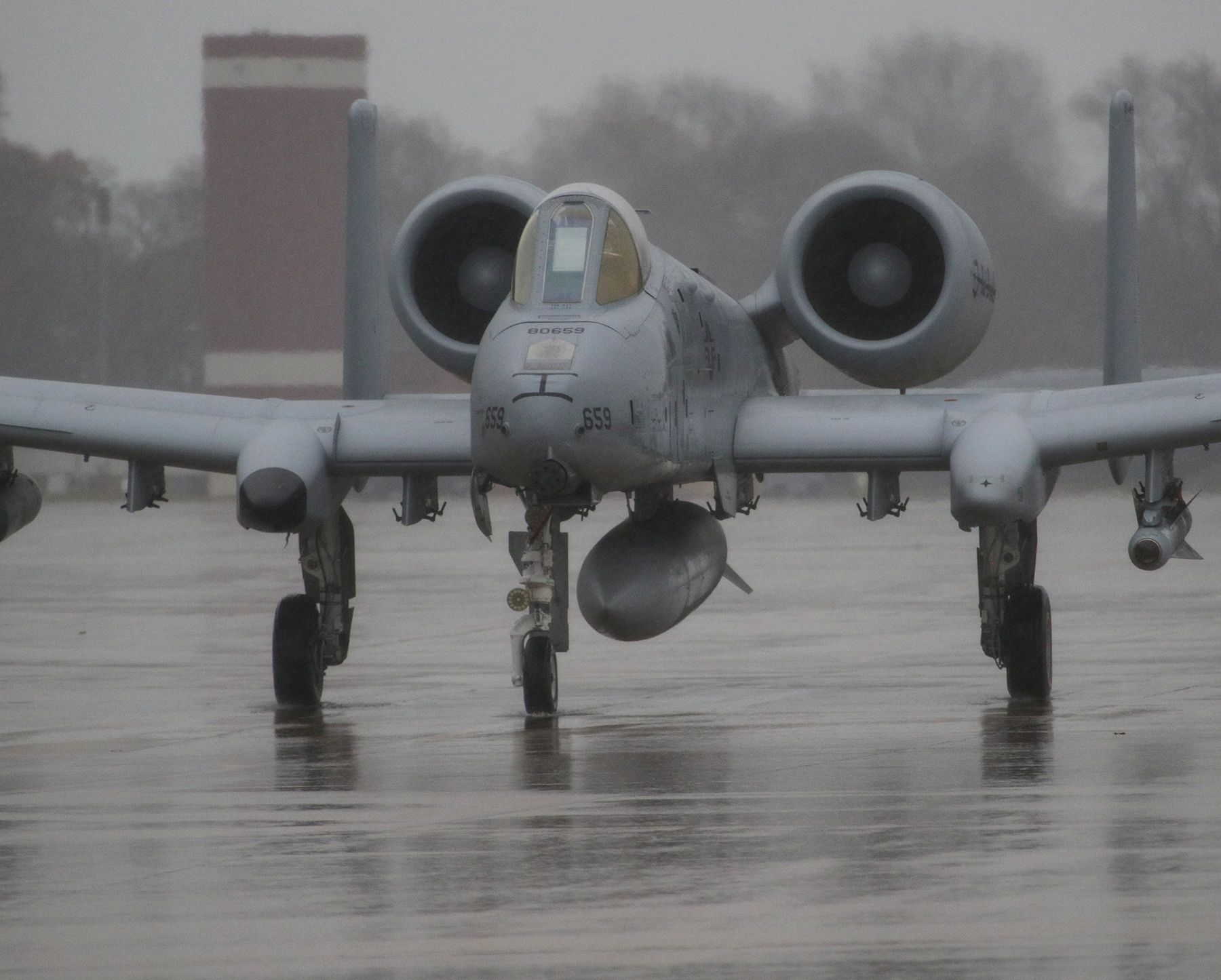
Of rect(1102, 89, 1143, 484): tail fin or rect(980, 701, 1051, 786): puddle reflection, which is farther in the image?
A: rect(1102, 89, 1143, 484): tail fin

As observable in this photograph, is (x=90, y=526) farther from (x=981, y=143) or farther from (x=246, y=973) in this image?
(x=246, y=973)

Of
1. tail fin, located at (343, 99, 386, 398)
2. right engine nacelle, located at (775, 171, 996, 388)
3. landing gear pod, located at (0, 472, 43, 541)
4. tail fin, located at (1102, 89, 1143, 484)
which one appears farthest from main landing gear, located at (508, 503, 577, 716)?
tail fin, located at (1102, 89, 1143, 484)

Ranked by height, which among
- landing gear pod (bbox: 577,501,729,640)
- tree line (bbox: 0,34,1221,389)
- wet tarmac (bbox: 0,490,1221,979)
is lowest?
wet tarmac (bbox: 0,490,1221,979)

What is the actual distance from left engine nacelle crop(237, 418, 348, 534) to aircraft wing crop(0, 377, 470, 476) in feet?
0.52

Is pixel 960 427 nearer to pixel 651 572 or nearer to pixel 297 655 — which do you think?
pixel 651 572

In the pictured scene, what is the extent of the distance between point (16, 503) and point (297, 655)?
1.80 metres

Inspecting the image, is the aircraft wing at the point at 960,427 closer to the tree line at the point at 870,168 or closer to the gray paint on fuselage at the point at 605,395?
the gray paint on fuselage at the point at 605,395

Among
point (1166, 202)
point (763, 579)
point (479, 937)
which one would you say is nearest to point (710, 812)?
point (479, 937)

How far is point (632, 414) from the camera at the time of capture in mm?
11203

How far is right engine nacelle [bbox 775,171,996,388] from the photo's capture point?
13516mm

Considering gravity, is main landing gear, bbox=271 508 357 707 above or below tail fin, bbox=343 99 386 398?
below

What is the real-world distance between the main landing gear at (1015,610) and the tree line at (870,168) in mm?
26005

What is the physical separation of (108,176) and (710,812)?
53.0m

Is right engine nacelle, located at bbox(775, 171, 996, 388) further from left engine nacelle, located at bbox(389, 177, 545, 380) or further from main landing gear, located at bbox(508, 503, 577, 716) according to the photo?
main landing gear, located at bbox(508, 503, 577, 716)
